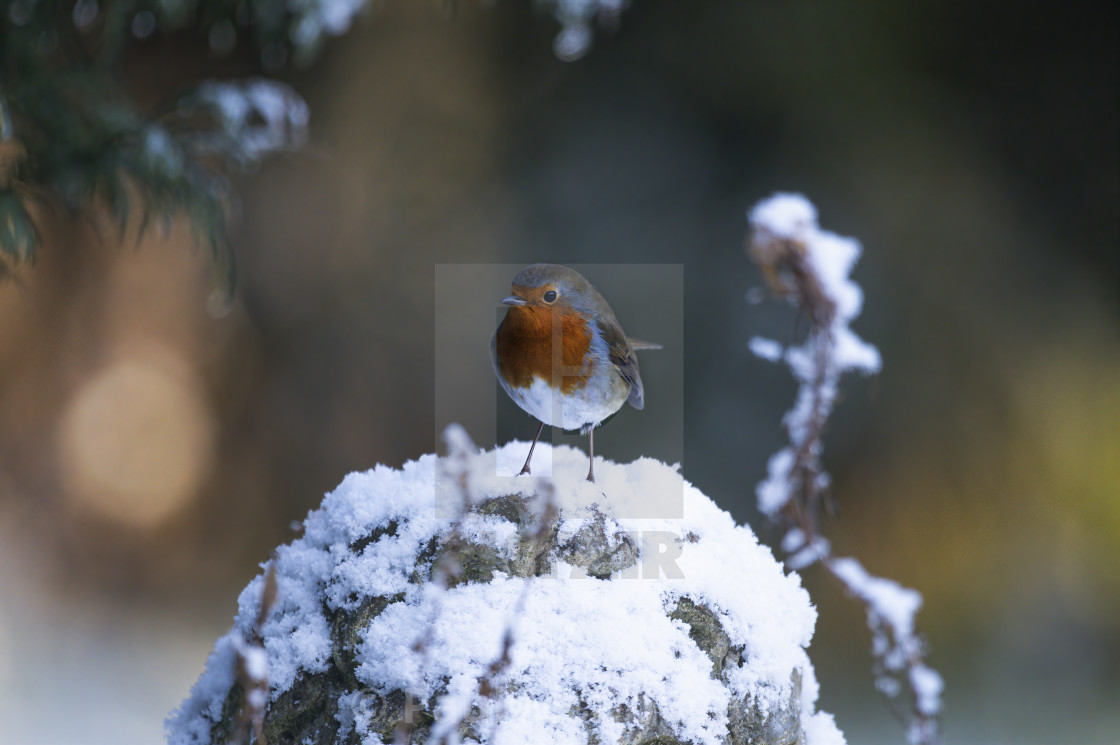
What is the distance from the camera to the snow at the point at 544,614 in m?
0.89

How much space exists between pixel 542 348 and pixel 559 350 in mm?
24

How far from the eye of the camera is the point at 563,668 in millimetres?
902

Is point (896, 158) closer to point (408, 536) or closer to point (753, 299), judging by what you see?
point (408, 536)

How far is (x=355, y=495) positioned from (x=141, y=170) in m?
0.96

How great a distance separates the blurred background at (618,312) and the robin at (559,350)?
1311 millimetres

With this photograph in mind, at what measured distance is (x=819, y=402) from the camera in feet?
1.23

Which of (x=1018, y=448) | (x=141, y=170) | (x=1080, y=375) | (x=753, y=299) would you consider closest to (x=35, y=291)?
(x=141, y=170)

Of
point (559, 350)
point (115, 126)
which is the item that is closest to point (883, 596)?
point (559, 350)

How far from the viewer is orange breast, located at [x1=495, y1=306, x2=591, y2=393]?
109 centimetres

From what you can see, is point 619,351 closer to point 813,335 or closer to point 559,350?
point 559,350

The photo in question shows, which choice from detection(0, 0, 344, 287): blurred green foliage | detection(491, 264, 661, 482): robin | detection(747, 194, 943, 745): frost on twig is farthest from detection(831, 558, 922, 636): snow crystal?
detection(0, 0, 344, 287): blurred green foliage

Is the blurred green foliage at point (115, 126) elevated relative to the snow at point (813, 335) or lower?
elevated

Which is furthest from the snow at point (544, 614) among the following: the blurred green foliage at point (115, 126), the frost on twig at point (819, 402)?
the blurred green foliage at point (115, 126)

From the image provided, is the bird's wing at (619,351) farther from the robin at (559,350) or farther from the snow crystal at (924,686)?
the snow crystal at (924,686)
